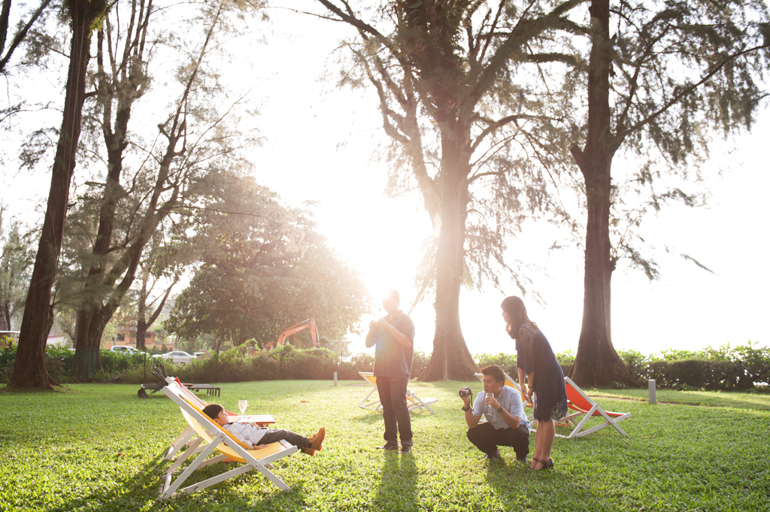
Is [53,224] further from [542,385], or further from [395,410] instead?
[542,385]

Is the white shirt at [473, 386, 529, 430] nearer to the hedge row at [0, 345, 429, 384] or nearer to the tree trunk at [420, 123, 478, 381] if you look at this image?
the tree trunk at [420, 123, 478, 381]

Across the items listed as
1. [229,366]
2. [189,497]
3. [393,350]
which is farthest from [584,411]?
[229,366]

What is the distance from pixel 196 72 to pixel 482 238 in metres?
11.2

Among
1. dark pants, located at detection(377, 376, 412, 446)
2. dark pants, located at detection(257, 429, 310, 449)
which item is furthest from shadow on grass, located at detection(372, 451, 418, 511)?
dark pants, located at detection(257, 429, 310, 449)

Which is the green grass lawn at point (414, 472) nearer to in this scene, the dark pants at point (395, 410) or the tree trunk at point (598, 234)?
the dark pants at point (395, 410)

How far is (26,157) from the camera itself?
12508mm

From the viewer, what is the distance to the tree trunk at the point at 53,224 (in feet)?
37.8

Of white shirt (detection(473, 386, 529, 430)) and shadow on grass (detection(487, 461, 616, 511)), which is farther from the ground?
white shirt (detection(473, 386, 529, 430))

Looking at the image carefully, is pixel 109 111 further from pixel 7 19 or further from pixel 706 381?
pixel 706 381

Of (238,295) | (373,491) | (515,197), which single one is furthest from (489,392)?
(238,295)

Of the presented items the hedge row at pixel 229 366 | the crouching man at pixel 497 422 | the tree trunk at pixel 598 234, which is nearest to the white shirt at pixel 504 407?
the crouching man at pixel 497 422

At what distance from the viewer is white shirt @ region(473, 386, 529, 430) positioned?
13.5 feet

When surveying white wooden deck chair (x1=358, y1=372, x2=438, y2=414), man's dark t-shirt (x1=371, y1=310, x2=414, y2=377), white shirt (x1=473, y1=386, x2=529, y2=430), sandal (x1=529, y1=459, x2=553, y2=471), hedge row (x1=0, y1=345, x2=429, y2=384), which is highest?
man's dark t-shirt (x1=371, y1=310, x2=414, y2=377)

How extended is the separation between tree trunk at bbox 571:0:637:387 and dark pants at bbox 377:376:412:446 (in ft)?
33.5
